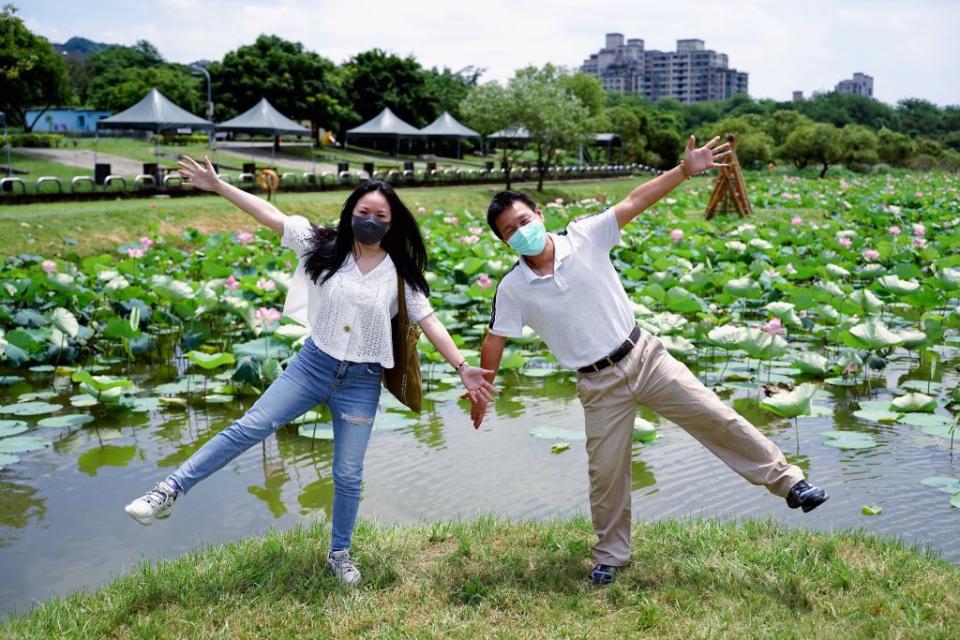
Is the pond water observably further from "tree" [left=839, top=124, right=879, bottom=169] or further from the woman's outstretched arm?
"tree" [left=839, top=124, right=879, bottom=169]

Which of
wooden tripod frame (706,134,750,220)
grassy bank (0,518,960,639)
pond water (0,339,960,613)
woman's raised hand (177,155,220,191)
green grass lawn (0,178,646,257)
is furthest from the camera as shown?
wooden tripod frame (706,134,750,220)

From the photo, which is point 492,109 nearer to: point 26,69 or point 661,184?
point 26,69

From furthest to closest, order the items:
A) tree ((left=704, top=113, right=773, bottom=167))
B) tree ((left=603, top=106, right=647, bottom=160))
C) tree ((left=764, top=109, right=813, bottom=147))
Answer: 1. tree ((left=764, top=109, right=813, bottom=147))
2. tree ((left=603, top=106, right=647, bottom=160))
3. tree ((left=704, top=113, right=773, bottom=167))

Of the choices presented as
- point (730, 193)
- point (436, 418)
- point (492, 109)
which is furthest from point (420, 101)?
point (436, 418)

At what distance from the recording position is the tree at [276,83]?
129 feet

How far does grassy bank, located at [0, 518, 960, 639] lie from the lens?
2734 mm

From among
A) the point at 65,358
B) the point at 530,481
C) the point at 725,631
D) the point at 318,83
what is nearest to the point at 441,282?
the point at 65,358

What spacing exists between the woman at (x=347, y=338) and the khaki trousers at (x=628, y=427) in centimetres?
39

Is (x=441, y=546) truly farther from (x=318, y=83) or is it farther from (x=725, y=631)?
(x=318, y=83)

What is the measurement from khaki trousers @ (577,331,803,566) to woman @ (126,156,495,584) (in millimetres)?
389

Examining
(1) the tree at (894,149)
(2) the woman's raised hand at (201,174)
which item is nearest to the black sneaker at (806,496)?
(2) the woman's raised hand at (201,174)

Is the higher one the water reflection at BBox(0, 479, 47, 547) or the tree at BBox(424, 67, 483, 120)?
the tree at BBox(424, 67, 483, 120)

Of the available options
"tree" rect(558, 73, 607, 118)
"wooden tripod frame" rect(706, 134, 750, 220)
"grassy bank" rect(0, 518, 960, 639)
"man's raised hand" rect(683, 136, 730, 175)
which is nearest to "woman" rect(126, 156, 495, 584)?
"grassy bank" rect(0, 518, 960, 639)

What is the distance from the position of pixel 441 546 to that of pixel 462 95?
50.3 meters
